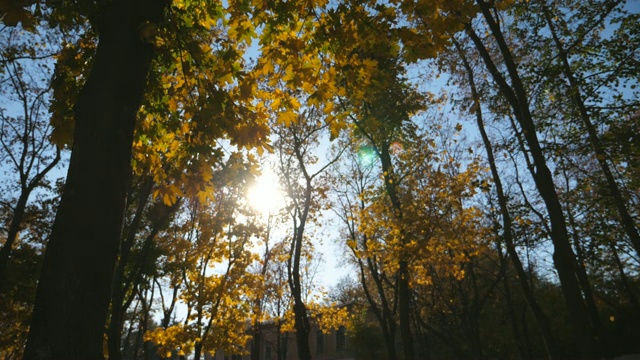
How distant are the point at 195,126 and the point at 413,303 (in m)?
23.2

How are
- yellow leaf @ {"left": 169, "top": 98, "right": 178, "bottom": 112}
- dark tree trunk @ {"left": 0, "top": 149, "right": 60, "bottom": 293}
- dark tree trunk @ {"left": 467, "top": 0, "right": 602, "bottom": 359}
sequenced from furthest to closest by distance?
1. dark tree trunk @ {"left": 0, "top": 149, "right": 60, "bottom": 293}
2. dark tree trunk @ {"left": 467, "top": 0, "right": 602, "bottom": 359}
3. yellow leaf @ {"left": 169, "top": 98, "right": 178, "bottom": 112}

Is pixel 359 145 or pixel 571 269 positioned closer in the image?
pixel 571 269

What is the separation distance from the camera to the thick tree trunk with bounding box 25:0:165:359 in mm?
2145

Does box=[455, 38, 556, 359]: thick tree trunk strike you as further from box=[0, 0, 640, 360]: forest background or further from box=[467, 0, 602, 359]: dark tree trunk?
box=[467, 0, 602, 359]: dark tree trunk

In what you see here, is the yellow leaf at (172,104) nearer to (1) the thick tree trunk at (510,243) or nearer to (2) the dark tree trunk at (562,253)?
(2) the dark tree trunk at (562,253)

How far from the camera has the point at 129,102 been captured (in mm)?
2826

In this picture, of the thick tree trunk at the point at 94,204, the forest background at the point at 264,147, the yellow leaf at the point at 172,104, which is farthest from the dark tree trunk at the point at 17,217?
the thick tree trunk at the point at 94,204

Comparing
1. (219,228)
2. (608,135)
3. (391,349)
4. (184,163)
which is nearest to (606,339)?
(608,135)

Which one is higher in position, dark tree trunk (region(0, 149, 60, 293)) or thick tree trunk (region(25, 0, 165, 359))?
dark tree trunk (region(0, 149, 60, 293))

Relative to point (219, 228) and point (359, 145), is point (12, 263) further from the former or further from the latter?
point (359, 145)

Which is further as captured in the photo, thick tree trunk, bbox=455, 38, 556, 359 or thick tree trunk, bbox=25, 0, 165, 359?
thick tree trunk, bbox=455, 38, 556, 359

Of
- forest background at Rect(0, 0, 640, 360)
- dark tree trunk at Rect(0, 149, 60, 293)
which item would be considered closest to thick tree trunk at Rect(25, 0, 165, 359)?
forest background at Rect(0, 0, 640, 360)

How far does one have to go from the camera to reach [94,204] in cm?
242

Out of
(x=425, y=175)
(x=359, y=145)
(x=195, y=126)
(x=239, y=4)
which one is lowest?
(x=195, y=126)
